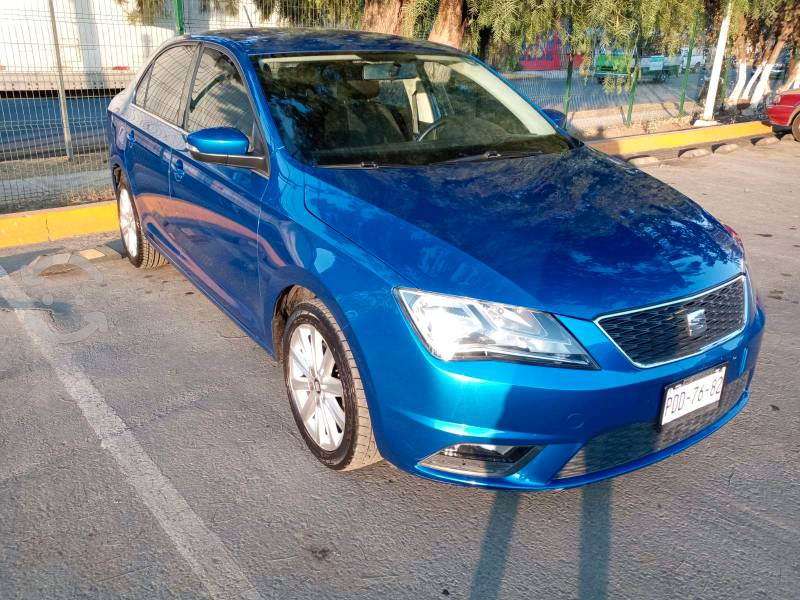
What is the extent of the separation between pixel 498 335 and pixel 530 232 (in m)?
0.52

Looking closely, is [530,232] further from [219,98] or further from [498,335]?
[219,98]

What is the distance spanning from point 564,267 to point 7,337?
11.1ft

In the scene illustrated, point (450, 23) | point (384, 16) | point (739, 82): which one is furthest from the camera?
point (739, 82)

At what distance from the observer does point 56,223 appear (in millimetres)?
6250

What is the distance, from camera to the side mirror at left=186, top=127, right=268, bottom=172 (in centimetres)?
328

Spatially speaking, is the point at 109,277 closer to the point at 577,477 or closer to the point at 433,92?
the point at 433,92

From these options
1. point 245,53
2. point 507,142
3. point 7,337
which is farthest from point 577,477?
point 7,337

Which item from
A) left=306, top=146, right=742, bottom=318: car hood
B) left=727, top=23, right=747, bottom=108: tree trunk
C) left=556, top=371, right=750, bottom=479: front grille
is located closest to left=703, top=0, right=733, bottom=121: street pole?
left=727, top=23, right=747, bottom=108: tree trunk

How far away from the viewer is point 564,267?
2570mm

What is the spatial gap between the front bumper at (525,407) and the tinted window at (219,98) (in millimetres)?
1473

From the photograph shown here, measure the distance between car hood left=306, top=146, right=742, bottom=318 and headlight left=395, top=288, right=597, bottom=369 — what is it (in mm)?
49

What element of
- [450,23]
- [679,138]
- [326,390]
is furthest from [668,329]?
[679,138]

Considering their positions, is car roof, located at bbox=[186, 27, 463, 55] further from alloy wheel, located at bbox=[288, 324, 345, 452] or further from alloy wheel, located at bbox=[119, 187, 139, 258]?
alloy wheel, located at bbox=[288, 324, 345, 452]

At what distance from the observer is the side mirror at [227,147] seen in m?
3.28
